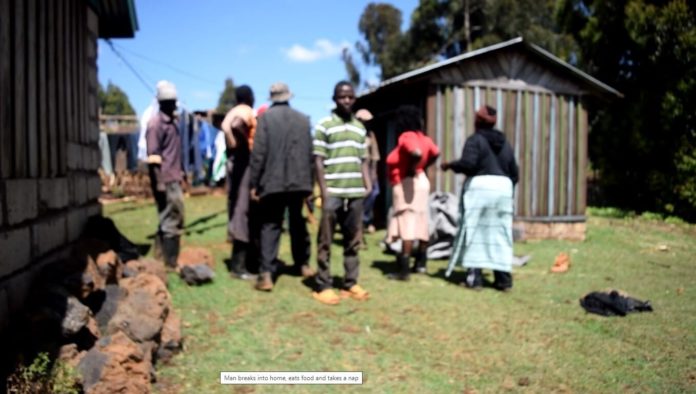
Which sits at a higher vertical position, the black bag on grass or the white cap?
the white cap

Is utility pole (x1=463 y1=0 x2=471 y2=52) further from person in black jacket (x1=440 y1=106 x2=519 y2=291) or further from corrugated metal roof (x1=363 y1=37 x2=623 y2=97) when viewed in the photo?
person in black jacket (x1=440 y1=106 x2=519 y2=291)

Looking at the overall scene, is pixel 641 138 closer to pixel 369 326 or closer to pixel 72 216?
pixel 369 326

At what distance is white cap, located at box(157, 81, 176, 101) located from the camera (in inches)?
224

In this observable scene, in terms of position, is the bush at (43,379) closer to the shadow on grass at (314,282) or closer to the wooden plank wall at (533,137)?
the shadow on grass at (314,282)

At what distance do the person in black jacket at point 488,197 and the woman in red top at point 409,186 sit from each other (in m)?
0.43

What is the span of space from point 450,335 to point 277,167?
89.2 inches

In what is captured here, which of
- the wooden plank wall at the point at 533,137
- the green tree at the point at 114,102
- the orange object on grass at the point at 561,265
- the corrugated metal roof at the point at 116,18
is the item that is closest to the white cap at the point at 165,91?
the corrugated metal roof at the point at 116,18

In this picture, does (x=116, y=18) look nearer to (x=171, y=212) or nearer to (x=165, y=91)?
(x=165, y=91)

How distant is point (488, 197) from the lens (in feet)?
17.8

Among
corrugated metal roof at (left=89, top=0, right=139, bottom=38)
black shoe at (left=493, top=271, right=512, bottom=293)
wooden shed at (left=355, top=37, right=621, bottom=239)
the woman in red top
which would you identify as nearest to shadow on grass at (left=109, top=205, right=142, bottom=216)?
corrugated metal roof at (left=89, top=0, right=139, bottom=38)

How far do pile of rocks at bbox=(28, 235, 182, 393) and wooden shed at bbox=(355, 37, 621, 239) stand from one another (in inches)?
223

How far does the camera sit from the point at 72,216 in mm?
4691

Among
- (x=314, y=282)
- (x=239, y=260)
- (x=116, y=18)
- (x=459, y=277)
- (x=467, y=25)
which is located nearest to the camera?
(x=314, y=282)

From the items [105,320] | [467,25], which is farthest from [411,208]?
[467,25]
